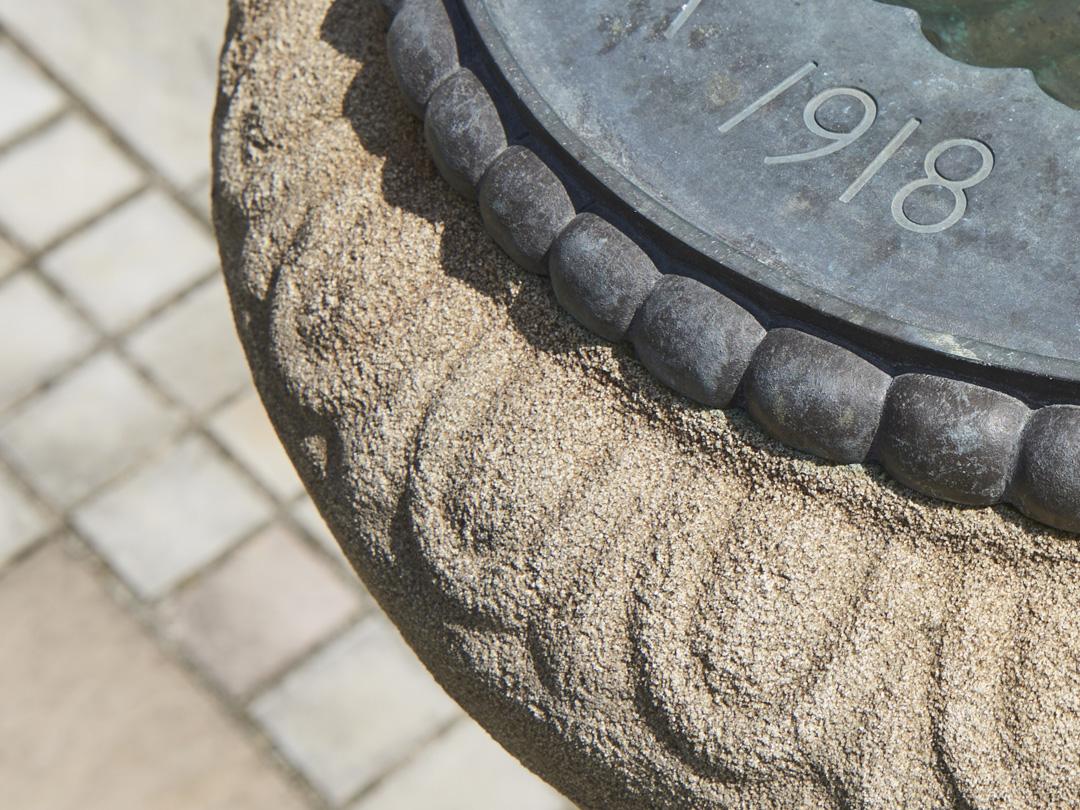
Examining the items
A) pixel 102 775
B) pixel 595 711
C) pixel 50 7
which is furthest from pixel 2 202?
pixel 595 711

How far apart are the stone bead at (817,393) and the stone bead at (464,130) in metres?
0.34

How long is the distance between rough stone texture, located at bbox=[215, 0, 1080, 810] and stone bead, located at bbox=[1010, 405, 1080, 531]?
5 centimetres

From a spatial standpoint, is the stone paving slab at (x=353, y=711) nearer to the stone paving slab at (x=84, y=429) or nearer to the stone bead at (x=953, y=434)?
the stone paving slab at (x=84, y=429)

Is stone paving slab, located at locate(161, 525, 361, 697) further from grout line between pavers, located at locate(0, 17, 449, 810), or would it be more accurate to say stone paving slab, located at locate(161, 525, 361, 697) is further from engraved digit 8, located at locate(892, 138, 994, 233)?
engraved digit 8, located at locate(892, 138, 994, 233)

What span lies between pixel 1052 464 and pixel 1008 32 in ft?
1.88

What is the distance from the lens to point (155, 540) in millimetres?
2666

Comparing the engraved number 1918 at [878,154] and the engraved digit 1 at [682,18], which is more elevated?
the engraved digit 1 at [682,18]

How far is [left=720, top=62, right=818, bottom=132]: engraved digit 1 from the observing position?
1184mm

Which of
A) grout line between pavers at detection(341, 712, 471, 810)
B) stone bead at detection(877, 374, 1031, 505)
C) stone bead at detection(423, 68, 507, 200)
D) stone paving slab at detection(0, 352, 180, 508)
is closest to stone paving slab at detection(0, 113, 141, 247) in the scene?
stone paving slab at detection(0, 352, 180, 508)

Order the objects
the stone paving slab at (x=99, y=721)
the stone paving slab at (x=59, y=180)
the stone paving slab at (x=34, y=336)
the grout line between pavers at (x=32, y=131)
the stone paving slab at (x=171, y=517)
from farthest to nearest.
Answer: the grout line between pavers at (x=32, y=131) < the stone paving slab at (x=59, y=180) < the stone paving slab at (x=34, y=336) < the stone paving slab at (x=171, y=517) < the stone paving slab at (x=99, y=721)

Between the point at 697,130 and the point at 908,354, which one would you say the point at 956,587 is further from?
the point at 697,130

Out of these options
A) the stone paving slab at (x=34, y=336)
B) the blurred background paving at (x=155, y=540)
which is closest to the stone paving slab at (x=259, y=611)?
the blurred background paving at (x=155, y=540)

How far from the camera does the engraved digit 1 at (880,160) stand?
113cm

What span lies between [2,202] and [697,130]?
8.02 feet
